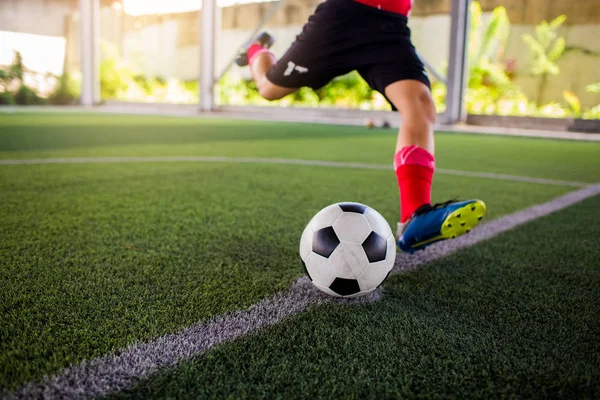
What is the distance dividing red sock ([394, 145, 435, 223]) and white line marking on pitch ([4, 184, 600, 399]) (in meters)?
0.31

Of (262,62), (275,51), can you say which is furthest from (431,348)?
(275,51)

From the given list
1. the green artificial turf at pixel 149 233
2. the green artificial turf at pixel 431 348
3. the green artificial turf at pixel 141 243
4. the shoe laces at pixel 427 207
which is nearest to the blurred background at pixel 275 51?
the green artificial turf at pixel 149 233

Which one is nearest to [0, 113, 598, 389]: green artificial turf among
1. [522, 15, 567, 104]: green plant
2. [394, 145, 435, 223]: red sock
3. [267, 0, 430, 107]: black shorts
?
[394, 145, 435, 223]: red sock

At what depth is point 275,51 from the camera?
13.1 meters

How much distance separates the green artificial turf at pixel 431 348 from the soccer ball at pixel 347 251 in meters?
0.07

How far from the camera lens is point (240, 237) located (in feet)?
7.03

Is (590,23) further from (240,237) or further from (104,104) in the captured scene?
(104,104)

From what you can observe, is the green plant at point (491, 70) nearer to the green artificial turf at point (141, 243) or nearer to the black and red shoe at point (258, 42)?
the green artificial turf at point (141, 243)

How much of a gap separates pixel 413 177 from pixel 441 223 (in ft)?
0.94

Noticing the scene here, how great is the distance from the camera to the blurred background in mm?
9656

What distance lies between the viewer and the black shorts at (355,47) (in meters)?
2.23

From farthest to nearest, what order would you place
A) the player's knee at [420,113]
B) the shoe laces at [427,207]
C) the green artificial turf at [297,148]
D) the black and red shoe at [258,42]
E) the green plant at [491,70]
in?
the green plant at [491,70]
the green artificial turf at [297,148]
the black and red shoe at [258,42]
the player's knee at [420,113]
the shoe laces at [427,207]

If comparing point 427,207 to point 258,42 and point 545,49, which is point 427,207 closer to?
point 258,42

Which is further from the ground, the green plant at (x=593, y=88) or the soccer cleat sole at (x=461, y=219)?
the green plant at (x=593, y=88)
